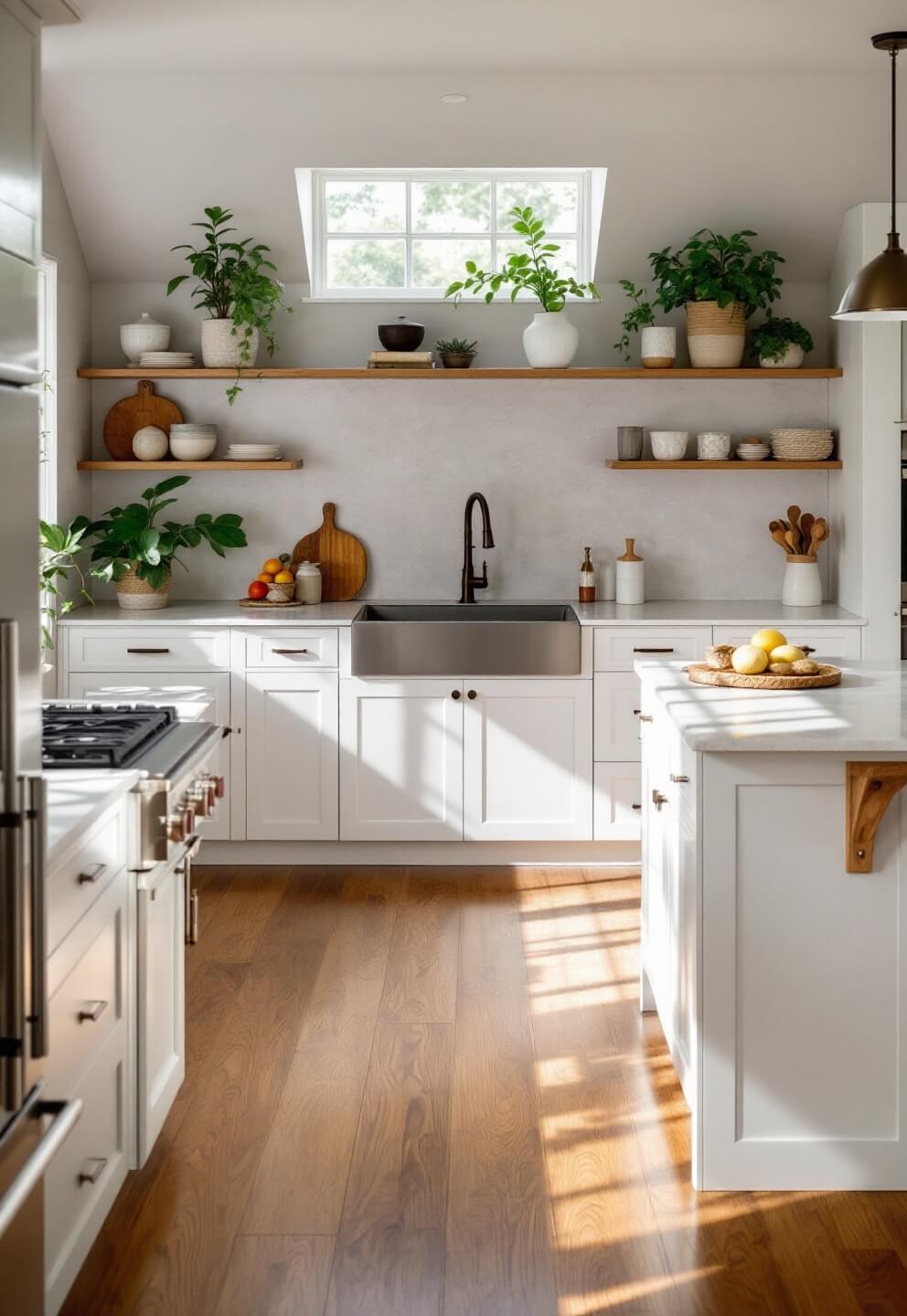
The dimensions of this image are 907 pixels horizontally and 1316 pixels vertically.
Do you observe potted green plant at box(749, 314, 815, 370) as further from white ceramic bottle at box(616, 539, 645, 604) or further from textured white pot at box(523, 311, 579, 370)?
white ceramic bottle at box(616, 539, 645, 604)

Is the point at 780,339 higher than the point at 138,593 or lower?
higher

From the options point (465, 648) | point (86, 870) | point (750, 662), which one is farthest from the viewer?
point (465, 648)

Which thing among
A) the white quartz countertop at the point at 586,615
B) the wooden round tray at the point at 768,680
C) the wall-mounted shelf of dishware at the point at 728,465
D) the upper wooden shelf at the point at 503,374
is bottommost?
the wooden round tray at the point at 768,680

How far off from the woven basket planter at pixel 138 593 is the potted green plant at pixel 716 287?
2182 mm

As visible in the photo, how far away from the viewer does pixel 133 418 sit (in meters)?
5.73

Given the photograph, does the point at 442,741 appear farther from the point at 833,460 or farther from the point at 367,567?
the point at 833,460

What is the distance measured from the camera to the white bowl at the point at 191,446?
18.3ft

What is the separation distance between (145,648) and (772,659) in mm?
2517

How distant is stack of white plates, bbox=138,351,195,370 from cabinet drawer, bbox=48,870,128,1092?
3.28m

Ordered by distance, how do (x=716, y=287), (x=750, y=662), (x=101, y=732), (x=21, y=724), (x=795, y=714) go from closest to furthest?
(x=21, y=724)
(x=101, y=732)
(x=795, y=714)
(x=750, y=662)
(x=716, y=287)

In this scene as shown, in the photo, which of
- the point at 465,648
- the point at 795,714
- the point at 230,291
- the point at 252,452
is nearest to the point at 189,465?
the point at 252,452

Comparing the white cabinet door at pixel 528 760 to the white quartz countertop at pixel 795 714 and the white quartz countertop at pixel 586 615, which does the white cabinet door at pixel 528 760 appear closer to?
the white quartz countertop at pixel 586 615

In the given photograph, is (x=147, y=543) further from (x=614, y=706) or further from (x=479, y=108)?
(x=479, y=108)

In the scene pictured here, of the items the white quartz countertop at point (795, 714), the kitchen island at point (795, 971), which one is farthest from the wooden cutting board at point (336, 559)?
the kitchen island at point (795, 971)
